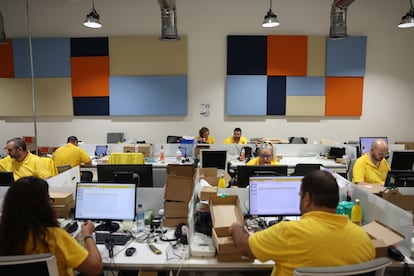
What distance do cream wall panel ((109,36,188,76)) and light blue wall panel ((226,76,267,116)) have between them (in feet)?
3.66

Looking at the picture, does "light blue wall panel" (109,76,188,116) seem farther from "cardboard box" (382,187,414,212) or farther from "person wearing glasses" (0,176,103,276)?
"person wearing glasses" (0,176,103,276)

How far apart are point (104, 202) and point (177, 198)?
0.56 metres

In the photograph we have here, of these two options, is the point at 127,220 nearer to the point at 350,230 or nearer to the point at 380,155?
the point at 350,230

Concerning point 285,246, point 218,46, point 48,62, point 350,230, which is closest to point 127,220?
point 285,246

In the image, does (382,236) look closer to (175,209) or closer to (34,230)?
(175,209)

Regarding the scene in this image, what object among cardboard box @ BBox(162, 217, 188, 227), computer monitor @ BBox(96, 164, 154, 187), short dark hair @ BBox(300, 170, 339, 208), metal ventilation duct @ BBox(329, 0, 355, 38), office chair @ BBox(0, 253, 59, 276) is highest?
metal ventilation duct @ BBox(329, 0, 355, 38)

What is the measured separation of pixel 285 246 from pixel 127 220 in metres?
1.34

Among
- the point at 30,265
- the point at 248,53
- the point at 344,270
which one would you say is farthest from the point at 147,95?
the point at 344,270

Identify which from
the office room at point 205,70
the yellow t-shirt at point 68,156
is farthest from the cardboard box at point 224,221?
the office room at point 205,70

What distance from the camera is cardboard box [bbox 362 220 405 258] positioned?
183cm

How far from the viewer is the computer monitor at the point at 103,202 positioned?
231cm

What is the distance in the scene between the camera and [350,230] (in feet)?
4.74

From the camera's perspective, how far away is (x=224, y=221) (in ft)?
6.93

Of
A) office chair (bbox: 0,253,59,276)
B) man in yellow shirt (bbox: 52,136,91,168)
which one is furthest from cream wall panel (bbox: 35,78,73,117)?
office chair (bbox: 0,253,59,276)
